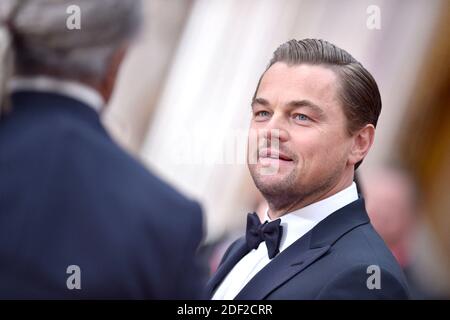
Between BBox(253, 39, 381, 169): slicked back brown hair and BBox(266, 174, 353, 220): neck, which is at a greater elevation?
BBox(253, 39, 381, 169): slicked back brown hair

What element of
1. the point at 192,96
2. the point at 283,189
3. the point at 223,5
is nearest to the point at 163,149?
the point at 192,96

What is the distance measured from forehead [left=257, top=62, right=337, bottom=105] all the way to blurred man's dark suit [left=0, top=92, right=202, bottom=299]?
1.49 feet

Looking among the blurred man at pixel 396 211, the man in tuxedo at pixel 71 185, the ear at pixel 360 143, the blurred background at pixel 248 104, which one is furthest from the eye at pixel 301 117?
the blurred background at pixel 248 104

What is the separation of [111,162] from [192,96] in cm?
166

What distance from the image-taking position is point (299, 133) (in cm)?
154

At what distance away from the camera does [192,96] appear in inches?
111

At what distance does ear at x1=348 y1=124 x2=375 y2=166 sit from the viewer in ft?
5.19

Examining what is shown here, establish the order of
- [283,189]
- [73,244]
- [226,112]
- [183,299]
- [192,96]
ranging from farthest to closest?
[192,96]
[226,112]
[283,189]
[183,299]
[73,244]

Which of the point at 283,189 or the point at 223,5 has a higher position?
the point at 223,5

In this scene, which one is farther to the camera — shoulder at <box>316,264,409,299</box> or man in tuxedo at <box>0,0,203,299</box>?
shoulder at <box>316,264,409,299</box>

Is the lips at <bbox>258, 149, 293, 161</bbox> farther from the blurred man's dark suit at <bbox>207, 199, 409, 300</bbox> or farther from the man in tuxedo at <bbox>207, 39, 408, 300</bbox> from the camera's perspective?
the blurred man's dark suit at <bbox>207, 199, 409, 300</bbox>

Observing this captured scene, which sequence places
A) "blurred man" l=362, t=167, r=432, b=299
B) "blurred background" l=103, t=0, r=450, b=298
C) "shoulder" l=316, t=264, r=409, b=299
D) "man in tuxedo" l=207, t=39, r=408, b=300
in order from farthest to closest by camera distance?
"blurred background" l=103, t=0, r=450, b=298
"blurred man" l=362, t=167, r=432, b=299
"man in tuxedo" l=207, t=39, r=408, b=300
"shoulder" l=316, t=264, r=409, b=299

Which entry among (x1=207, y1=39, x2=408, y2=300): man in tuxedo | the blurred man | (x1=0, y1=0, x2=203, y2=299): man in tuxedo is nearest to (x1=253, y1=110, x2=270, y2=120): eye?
(x1=207, y1=39, x2=408, y2=300): man in tuxedo

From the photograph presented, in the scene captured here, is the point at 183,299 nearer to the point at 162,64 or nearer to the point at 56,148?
the point at 56,148
